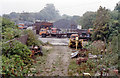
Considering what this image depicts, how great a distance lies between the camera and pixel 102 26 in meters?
11.7

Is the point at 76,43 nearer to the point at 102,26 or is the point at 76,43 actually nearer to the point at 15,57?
the point at 102,26

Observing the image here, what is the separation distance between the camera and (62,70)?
514cm

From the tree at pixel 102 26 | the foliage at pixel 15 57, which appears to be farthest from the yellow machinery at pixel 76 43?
the foliage at pixel 15 57

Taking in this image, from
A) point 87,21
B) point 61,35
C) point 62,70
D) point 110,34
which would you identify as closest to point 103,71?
point 62,70

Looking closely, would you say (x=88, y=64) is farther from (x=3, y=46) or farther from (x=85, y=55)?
(x=3, y=46)

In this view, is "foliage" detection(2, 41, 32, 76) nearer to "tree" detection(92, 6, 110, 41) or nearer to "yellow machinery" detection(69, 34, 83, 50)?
"yellow machinery" detection(69, 34, 83, 50)

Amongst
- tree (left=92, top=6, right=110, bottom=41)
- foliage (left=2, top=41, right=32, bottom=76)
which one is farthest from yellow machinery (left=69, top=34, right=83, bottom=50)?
foliage (left=2, top=41, right=32, bottom=76)

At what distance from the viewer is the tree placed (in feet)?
37.1

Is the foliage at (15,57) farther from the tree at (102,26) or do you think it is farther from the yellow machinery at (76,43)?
the tree at (102,26)

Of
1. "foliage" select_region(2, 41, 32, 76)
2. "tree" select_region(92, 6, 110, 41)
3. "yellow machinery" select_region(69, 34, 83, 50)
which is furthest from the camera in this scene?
"tree" select_region(92, 6, 110, 41)

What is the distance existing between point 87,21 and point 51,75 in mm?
20800

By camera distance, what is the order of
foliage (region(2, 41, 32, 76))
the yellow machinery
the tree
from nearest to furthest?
foliage (region(2, 41, 32, 76))
the yellow machinery
the tree

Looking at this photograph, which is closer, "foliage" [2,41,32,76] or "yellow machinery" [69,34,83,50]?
"foliage" [2,41,32,76]

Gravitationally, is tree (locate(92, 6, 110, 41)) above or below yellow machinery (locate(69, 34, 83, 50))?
above
